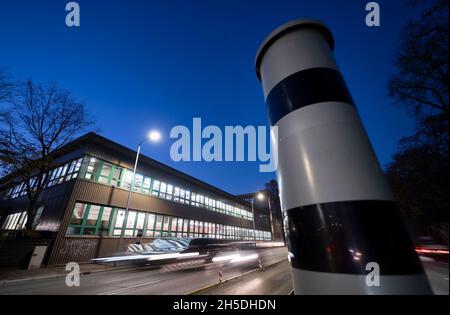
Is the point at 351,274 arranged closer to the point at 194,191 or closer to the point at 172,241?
the point at 172,241

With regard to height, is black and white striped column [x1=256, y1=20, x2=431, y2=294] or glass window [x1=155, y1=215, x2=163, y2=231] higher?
glass window [x1=155, y1=215, x2=163, y2=231]

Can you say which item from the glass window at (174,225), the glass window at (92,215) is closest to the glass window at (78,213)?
the glass window at (92,215)

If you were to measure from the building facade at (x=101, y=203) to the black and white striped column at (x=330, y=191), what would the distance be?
16.0 meters

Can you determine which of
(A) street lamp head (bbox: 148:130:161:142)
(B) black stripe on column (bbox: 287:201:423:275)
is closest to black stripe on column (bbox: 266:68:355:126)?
(B) black stripe on column (bbox: 287:201:423:275)

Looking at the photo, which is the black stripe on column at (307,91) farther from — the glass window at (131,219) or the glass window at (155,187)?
the glass window at (155,187)

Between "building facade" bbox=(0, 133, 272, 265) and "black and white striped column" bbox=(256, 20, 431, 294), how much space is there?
16.0m

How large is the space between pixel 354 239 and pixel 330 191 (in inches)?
12.5

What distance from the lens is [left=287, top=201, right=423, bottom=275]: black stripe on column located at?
3.60 ft

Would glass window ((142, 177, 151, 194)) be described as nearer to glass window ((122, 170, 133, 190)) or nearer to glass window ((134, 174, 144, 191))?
glass window ((134, 174, 144, 191))

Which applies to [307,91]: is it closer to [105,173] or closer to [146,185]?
[105,173]

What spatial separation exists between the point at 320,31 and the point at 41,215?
76.0 ft

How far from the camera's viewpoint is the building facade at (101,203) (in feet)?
45.7

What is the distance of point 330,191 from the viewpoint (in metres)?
1.30
